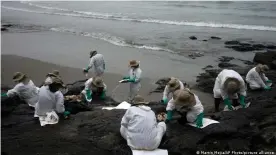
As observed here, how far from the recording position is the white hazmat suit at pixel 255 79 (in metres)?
10.1

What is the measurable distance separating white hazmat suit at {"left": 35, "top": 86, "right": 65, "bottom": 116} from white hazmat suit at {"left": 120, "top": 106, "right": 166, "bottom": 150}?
1977 mm

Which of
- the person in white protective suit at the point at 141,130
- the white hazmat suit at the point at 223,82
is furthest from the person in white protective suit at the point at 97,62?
the person in white protective suit at the point at 141,130

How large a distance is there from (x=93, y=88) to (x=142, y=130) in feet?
14.9

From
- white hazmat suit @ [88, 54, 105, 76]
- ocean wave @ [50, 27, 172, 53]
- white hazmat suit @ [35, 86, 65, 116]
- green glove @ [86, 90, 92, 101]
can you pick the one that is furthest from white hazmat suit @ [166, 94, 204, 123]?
ocean wave @ [50, 27, 172, 53]

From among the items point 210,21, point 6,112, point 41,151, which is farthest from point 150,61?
point 210,21

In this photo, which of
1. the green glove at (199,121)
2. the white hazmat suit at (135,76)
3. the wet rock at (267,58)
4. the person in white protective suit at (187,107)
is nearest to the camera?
the person in white protective suit at (187,107)

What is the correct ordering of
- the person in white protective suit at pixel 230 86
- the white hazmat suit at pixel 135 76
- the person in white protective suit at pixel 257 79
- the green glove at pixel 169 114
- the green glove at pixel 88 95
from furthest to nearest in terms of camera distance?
the white hazmat suit at pixel 135 76 < the person in white protective suit at pixel 257 79 < the green glove at pixel 88 95 < the person in white protective suit at pixel 230 86 < the green glove at pixel 169 114

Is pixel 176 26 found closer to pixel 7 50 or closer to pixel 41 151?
pixel 7 50

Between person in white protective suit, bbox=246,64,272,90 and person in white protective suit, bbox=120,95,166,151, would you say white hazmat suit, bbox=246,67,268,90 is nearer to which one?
person in white protective suit, bbox=246,64,272,90

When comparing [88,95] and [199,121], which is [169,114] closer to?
[199,121]

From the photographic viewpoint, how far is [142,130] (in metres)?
5.74

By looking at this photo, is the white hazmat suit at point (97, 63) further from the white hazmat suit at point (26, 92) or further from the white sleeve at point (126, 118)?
the white sleeve at point (126, 118)

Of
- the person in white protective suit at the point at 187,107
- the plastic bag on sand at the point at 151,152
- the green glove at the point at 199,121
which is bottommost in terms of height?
the plastic bag on sand at the point at 151,152

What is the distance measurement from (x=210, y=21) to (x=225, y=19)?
93.8 inches
